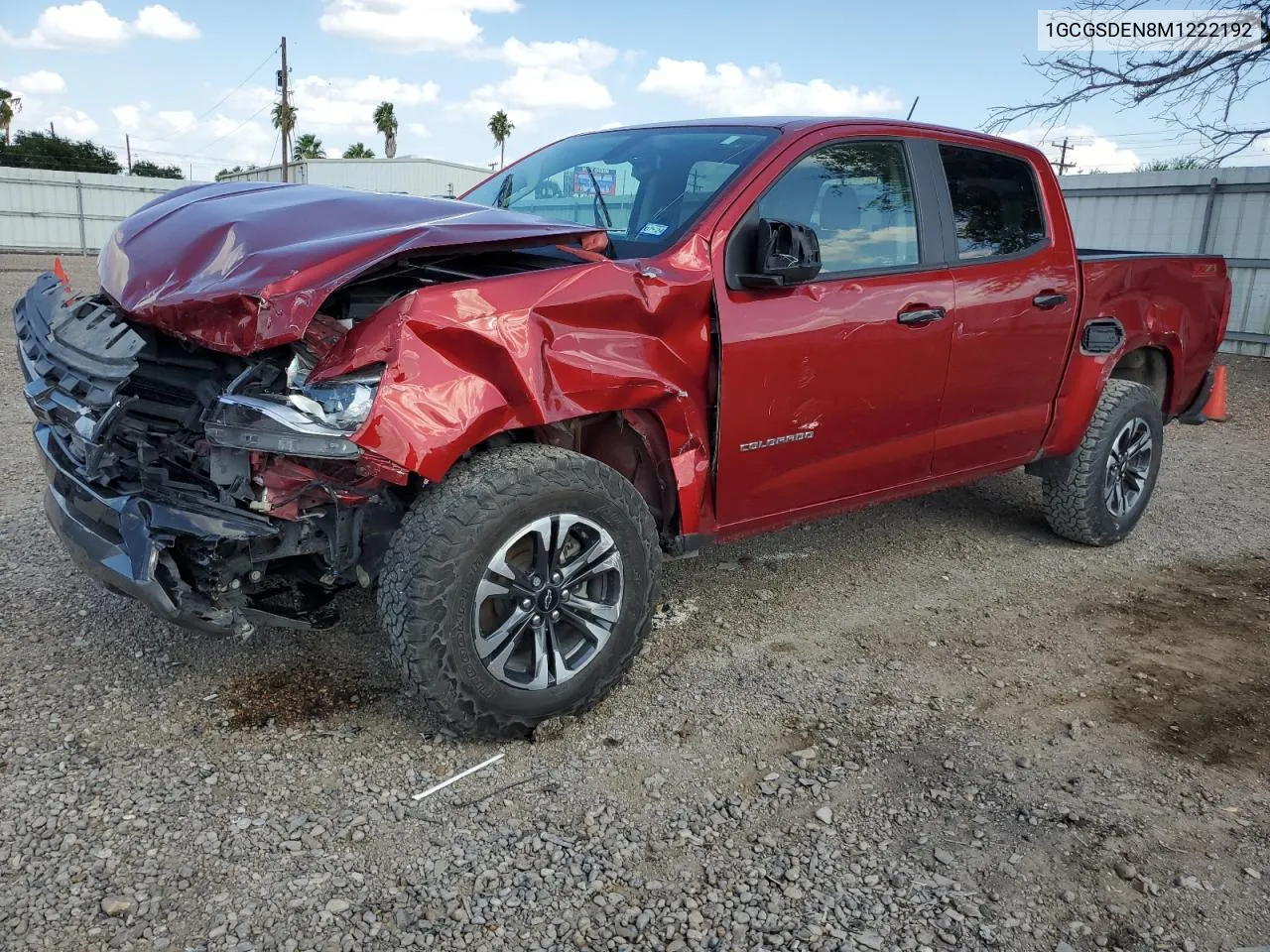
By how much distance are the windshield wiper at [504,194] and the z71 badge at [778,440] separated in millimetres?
1602

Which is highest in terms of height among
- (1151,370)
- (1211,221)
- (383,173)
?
(383,173)

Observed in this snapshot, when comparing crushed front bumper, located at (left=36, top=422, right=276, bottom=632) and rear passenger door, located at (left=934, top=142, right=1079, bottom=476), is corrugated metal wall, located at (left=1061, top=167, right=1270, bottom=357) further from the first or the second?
crushed front bumper, located at (left=36, top=422, right=276, bottom=632)

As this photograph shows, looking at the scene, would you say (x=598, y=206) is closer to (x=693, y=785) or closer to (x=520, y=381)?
(x=520, y=381)

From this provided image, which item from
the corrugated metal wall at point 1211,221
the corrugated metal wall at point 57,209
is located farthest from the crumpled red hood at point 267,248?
the corrugated metal wall at point 57,209

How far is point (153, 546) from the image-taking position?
2635mm

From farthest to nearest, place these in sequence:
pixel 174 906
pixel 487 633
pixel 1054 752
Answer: pixel 1054 752 → pixel 487 633 → pixel 174 906

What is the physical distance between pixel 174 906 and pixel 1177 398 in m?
5.37

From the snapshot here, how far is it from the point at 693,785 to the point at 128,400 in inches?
76.6

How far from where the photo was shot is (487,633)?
2973 millimetres

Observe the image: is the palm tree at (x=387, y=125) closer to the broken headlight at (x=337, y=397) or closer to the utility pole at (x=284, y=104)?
the utility pole at (x=284, y=104)

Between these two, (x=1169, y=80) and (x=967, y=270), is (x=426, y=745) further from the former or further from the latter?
(x=1169, y=80)

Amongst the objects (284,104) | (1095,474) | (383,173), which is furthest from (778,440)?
(284,104)

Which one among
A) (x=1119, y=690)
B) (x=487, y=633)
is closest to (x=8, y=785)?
(x=487, y=633)

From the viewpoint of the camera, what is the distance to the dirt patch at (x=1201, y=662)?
3.34 m
